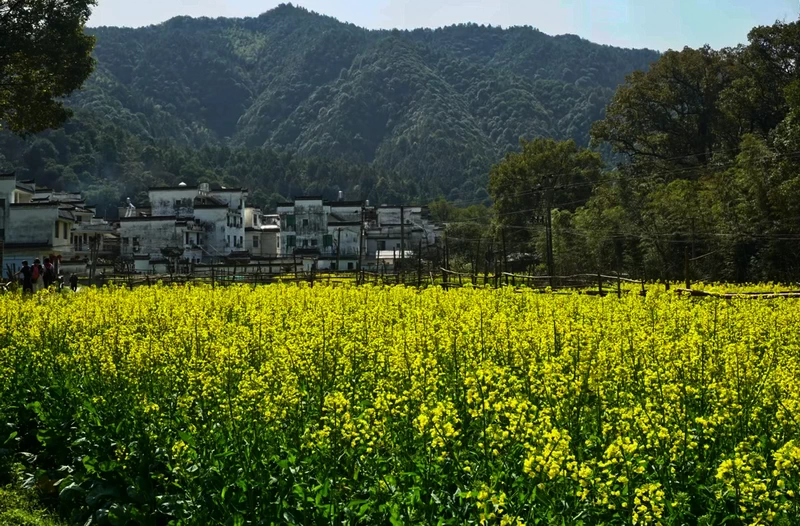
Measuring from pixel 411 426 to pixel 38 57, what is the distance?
20323mm

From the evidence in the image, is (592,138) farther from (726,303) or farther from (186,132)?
(186,132)

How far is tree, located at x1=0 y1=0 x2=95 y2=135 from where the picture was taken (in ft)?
73.2

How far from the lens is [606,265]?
1870 inches

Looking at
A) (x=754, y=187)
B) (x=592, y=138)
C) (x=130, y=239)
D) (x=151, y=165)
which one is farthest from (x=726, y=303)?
(x=151, y=165)

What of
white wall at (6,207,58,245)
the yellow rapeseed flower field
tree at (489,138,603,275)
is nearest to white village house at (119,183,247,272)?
white wall at (6,207,58,245)

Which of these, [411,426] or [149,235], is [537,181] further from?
[411,426]

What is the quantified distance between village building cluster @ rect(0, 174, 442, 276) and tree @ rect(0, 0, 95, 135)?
26.7m

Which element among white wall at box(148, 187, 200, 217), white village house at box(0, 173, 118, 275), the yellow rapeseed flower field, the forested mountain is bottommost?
the yellow rapeseed flower field

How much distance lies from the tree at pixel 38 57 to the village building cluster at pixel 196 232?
26728 millimetres

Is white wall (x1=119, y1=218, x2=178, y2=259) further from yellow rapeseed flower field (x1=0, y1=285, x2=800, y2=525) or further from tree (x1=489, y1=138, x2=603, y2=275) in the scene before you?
yellow rapeseed flower field (x1=0, y1=285, x2=800, y2=525)

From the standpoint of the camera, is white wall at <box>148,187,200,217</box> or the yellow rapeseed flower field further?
white wall at <box>148,187,200,217</box>

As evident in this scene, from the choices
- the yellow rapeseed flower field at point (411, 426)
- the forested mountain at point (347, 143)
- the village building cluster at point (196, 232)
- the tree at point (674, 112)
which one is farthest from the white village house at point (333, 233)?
the yellow rapeseed flower field at point (411, 426)

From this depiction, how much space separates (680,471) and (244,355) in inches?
183

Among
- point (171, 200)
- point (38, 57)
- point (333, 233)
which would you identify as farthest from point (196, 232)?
point (38, 57)
